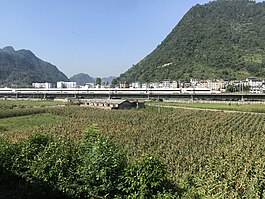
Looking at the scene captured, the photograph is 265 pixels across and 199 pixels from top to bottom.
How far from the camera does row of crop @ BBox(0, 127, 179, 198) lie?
1034 centimetres

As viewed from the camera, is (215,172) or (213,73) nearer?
(215,172)

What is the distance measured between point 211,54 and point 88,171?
156274mm

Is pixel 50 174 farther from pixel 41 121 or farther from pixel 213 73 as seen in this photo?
pixel 213 73

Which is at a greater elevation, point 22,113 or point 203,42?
point 203,42

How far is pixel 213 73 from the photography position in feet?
474

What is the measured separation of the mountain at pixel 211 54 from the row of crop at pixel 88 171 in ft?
442

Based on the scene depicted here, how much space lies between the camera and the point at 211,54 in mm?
158875

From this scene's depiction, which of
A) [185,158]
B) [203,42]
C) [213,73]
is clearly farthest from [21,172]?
[203,42]

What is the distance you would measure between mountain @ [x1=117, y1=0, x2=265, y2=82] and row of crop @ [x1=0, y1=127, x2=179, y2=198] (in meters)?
135

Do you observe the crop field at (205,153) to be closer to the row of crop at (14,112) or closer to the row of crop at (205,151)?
the row of crop at (205,151)

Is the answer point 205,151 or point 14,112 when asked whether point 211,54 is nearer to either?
point 14,112

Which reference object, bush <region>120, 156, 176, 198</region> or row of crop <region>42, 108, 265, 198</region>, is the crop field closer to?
row of crop <region>42, 108, 265, 198</region>

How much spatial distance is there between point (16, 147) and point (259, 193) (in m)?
10.6

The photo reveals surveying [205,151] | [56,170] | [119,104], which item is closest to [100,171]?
[56,170]
